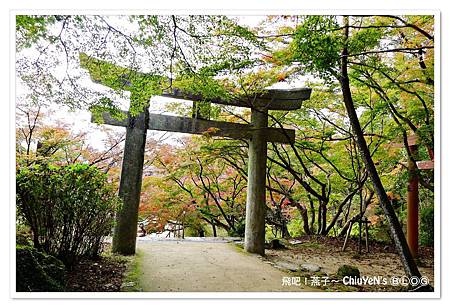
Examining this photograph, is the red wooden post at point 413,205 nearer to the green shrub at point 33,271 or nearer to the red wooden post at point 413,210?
the red wooden post at point 413,210

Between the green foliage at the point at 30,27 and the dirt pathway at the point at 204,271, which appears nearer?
the green foliage at the point at 30,27

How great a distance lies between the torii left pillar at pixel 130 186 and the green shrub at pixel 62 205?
2.00 ft

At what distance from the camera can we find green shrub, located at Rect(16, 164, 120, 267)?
2384 mm

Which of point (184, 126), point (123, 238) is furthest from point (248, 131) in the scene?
point (123, 238)

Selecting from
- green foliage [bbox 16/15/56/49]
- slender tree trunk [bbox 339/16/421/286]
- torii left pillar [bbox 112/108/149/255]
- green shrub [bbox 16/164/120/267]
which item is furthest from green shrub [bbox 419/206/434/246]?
green foliage [bbox 16/15/56/49]

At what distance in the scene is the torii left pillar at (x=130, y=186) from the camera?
11.9ft

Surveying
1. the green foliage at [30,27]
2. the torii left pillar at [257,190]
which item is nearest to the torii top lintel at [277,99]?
the torii left pillar at [257,190]

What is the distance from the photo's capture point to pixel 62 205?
2.52 meters

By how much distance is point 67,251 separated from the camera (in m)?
2.66

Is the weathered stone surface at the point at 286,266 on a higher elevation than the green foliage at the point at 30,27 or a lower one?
lower

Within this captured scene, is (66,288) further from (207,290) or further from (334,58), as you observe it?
(334,58)
